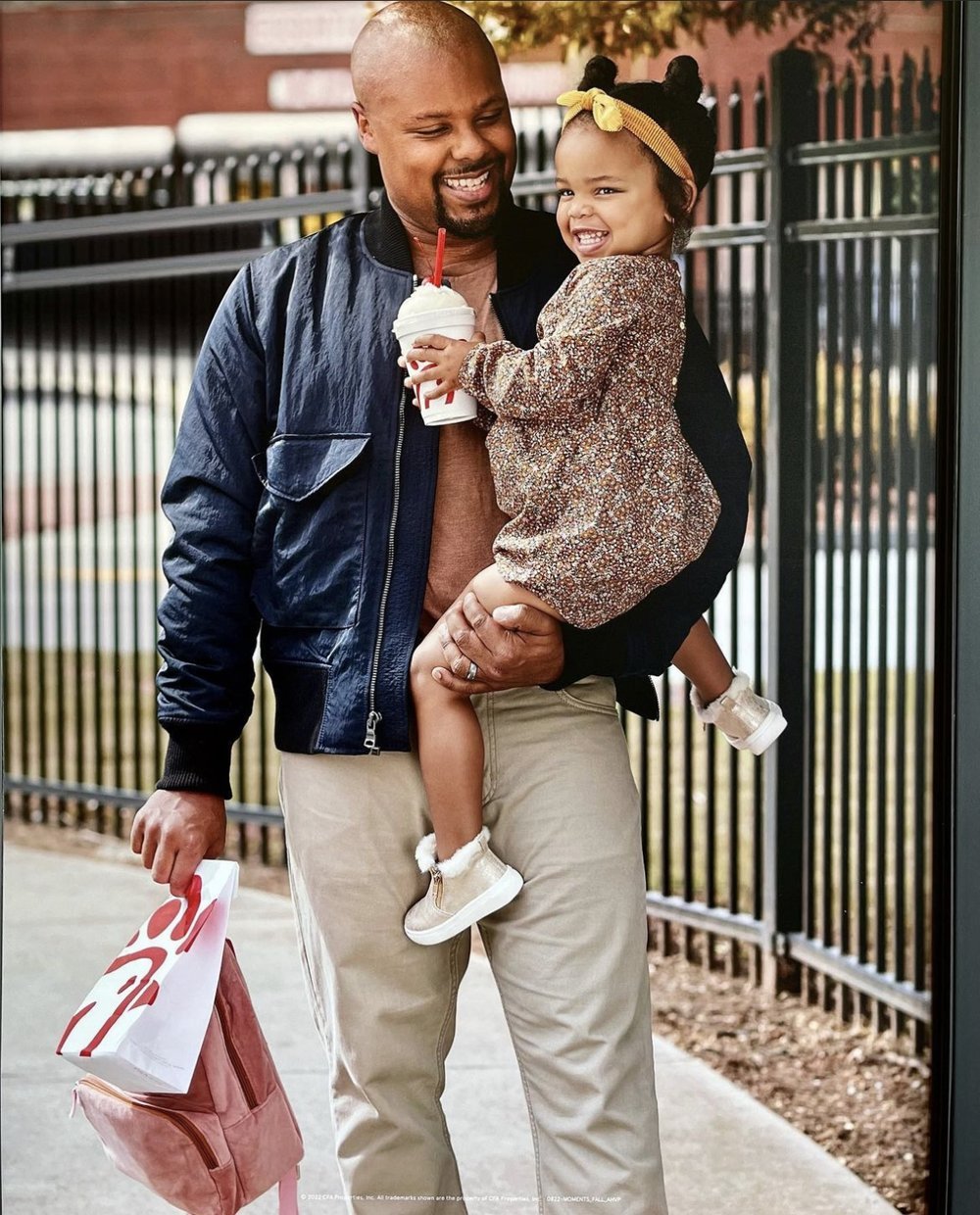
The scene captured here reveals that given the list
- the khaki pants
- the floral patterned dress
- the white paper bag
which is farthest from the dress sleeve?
the white paper bag

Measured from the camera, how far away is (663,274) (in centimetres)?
223

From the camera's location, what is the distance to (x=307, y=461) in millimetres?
2346

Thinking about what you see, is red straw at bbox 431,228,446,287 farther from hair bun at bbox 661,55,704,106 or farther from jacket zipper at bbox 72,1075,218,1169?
jacket zipper at bbox 72,1075,218,1169

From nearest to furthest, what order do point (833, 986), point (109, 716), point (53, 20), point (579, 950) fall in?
point (579, 950)
point (53, 20)
point (833, 986)
point (109, 716)

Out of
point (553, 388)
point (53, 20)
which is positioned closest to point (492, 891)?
point (553, 388)

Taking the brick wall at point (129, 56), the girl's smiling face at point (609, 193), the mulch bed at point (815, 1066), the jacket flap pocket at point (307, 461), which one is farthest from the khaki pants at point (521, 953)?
the brick wall at point (129, 56)

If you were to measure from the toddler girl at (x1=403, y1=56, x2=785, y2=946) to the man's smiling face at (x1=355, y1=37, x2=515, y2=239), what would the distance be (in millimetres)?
167

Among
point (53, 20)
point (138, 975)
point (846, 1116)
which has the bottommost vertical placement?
point (846, 1116)

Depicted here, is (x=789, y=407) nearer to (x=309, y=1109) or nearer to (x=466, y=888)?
(x=466, y=888)

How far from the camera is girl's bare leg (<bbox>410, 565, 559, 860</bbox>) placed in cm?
227

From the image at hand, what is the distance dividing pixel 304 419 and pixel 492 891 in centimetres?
80

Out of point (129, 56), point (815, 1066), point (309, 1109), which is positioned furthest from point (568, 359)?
point (815, 1066)

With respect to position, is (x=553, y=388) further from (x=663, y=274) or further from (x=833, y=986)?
(x=833, y=986)

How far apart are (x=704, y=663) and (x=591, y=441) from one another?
51 cm
